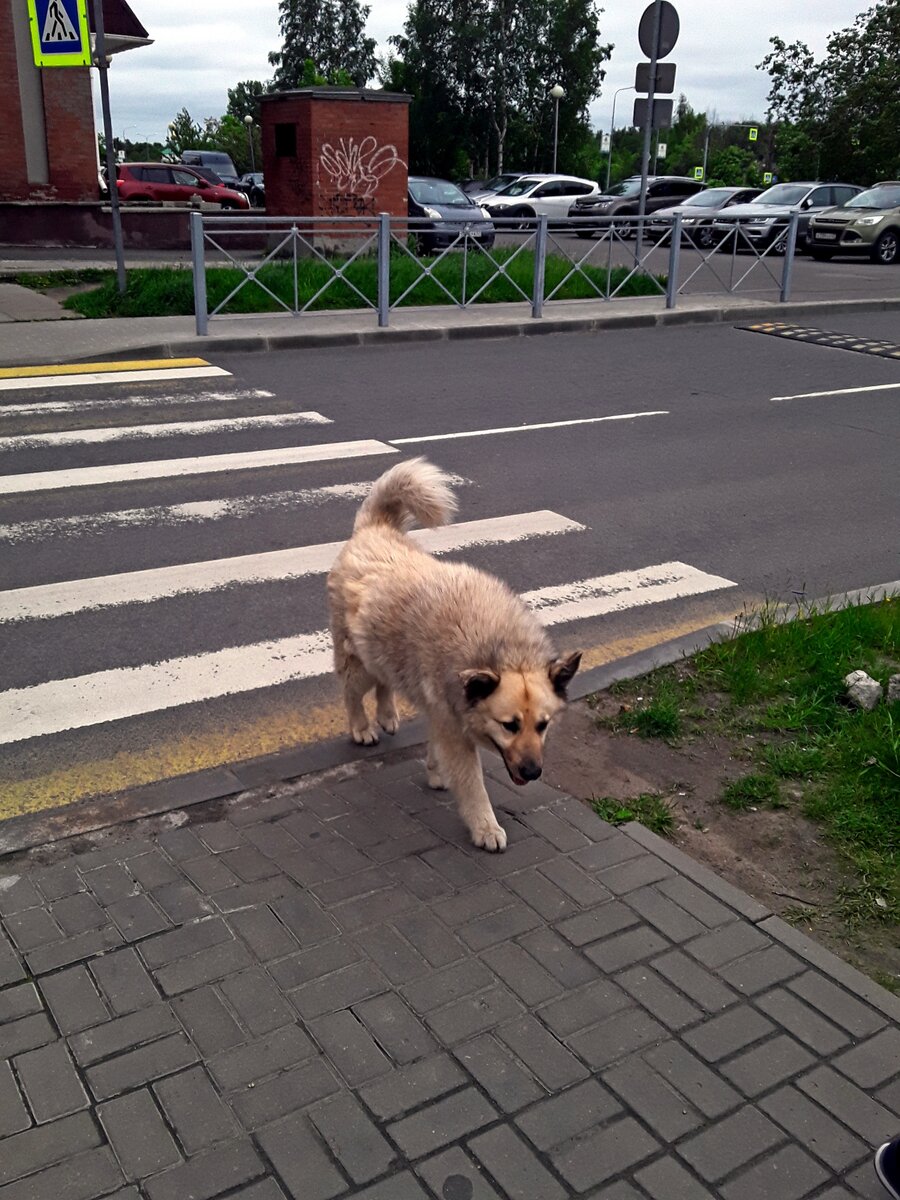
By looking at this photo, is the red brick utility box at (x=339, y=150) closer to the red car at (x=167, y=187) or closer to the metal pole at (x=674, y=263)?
the metal pole at (x=674, y=263)

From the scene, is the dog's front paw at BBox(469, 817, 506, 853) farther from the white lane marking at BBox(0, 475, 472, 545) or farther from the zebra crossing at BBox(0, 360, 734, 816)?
the white lane marking at BBox(0, 475, 472, 545)

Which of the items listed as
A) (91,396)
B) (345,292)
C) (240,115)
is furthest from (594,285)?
(240,115)

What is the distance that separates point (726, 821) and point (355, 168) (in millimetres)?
17957

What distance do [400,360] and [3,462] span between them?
578cm

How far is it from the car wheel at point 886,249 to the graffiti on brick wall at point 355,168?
510 inches

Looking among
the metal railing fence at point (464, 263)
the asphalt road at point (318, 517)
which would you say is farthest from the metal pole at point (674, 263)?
the asphalt road at point (318, 517)

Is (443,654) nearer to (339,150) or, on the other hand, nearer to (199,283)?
(199,283)

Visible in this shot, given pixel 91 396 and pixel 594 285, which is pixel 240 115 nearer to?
pixel 594 285

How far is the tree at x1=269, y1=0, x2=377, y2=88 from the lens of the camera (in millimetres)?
64875

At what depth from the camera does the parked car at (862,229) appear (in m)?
25.7

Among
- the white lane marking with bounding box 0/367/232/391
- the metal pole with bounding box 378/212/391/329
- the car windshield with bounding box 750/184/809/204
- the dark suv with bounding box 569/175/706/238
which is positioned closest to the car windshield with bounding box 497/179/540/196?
the dark suv with bounding box 569/175/706/238

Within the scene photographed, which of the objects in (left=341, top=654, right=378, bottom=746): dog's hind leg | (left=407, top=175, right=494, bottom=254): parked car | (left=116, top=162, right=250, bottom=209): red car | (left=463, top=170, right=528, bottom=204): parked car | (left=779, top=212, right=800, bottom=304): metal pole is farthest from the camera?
(left=463, top=170, right=528, bottom=204): parked car

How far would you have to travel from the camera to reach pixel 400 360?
511 inches

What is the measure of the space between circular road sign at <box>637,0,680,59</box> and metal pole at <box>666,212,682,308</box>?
2.62 meters
